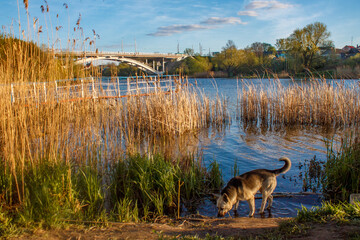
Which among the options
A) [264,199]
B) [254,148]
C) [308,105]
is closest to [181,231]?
[264,199]

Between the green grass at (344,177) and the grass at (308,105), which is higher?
the grass at (308,105)

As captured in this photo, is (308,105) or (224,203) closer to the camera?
(224,203)

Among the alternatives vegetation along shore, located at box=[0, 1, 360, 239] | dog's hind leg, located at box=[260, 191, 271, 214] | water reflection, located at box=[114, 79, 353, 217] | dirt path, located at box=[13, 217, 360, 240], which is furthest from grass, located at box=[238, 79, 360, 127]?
dirt path, located at box=[13, 217, 360, 240]

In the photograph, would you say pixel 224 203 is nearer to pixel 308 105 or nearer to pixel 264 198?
pixel 264 198

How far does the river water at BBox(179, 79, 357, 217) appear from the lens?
5.41 metres

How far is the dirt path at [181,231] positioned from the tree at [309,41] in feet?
163

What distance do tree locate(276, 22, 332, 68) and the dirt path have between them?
4971 centimetres

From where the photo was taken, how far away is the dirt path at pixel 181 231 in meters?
3.19

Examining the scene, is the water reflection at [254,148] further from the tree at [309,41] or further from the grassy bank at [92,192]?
the tree at [309,41]

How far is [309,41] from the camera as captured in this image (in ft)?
161

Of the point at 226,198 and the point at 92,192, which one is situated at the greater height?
the point at 92,192

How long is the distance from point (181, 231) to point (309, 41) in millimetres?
53069

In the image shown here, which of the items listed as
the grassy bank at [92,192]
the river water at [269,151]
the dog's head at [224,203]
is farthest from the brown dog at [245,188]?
the grassy bank at [92,192]

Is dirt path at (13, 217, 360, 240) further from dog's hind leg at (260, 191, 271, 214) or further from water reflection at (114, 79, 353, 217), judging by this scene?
water reflection at (114, 79, 353, 217)
